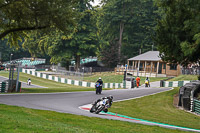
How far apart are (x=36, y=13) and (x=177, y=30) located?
11959 mm

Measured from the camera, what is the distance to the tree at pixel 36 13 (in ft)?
76.6

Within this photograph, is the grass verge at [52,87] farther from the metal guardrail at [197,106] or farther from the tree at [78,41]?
the metal guardrail at [197,106]

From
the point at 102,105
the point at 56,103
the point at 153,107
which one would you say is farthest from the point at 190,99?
the point at 56,103

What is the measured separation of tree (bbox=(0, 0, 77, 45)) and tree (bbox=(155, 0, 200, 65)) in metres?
8.24

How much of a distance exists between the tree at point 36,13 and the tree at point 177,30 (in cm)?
824

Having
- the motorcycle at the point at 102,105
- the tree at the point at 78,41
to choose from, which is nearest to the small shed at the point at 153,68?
the tree at the point at 78,41

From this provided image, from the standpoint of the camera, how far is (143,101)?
78.5ft

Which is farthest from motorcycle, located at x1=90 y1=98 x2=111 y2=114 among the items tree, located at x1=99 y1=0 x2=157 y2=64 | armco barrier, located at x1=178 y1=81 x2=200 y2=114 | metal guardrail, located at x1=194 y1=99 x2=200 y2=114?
tree, located at x1=99 y1=0 x2=157 y2=64

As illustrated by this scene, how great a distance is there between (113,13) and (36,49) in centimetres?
2173

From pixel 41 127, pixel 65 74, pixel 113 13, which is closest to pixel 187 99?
pixel 41 127

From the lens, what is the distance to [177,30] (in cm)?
2467

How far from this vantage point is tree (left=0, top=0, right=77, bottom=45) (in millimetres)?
23359

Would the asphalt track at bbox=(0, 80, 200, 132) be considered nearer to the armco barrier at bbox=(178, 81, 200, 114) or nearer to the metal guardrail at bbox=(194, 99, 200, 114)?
the metal guardrail at bbox=(194, 99, 200, 114)

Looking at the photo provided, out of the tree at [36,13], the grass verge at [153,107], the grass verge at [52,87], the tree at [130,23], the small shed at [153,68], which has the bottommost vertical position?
the grass verge at [153,107]
